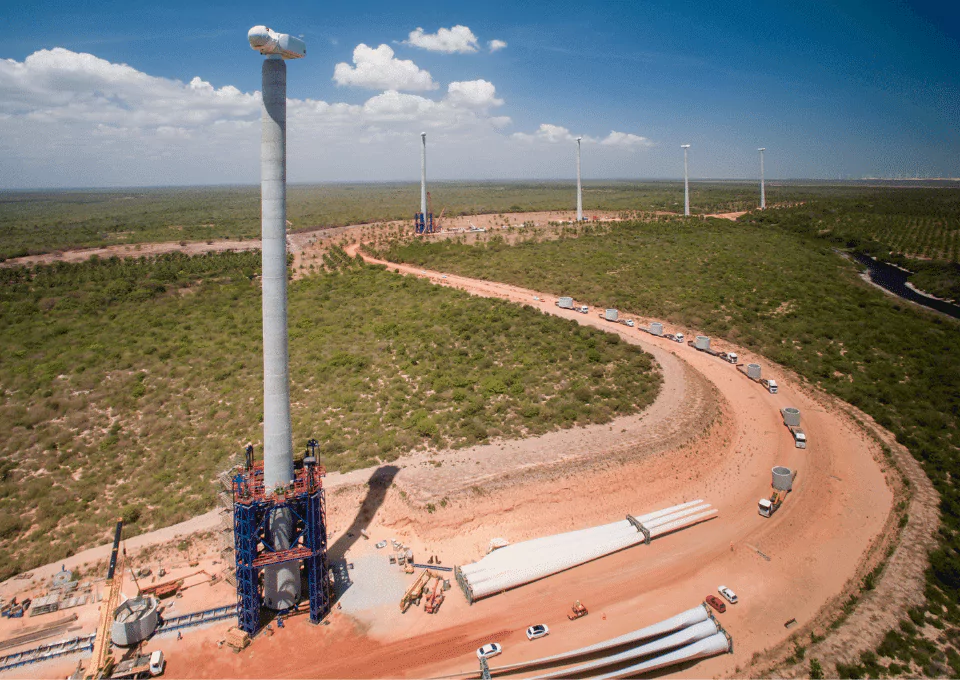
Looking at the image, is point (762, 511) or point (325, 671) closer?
point (325, 671)

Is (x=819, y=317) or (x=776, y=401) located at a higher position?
(x=819, y=317)

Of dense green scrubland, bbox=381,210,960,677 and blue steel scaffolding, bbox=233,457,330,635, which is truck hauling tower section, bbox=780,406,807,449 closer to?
dense green scrubland, bbox=381,210,960,677

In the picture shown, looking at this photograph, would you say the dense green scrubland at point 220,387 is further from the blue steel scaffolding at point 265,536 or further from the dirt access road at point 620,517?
the blue steel scaffolding at point 265,536

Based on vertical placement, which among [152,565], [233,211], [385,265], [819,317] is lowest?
[152,565]

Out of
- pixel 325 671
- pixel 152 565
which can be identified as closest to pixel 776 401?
pixel 325 671

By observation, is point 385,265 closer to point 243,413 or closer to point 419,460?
point 243,413

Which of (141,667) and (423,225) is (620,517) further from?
(423,225)

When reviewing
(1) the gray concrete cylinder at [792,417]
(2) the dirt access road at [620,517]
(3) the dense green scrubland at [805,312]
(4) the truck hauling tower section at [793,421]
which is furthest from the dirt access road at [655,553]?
(3) the dense green scrubland at [805,312]

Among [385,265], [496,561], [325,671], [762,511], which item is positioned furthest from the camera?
[385,265]
